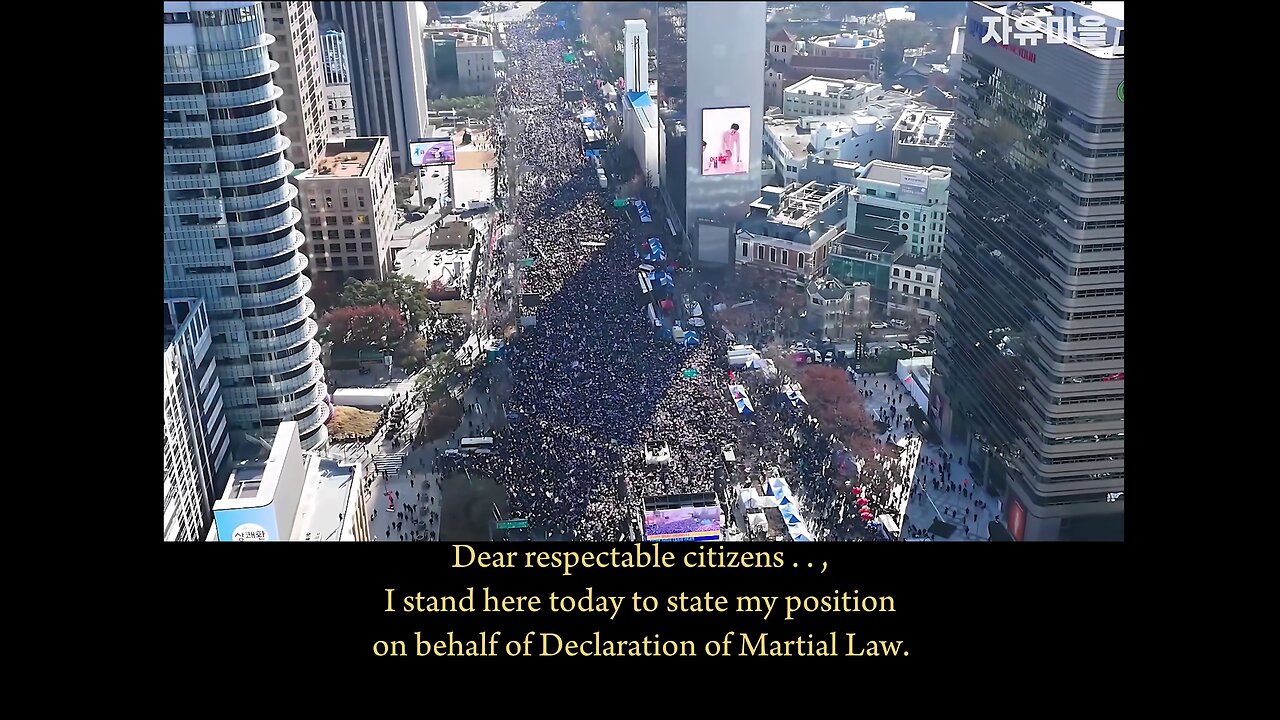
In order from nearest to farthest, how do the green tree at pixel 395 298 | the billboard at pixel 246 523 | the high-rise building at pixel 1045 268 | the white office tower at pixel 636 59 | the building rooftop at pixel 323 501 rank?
the billboard at pixel 246 523 < the building rooftop at pixel 323 501 < the high-rise building at pixel 1045 268 < the green tree at pixel 395 298 < the white office tower at pixel 636 59

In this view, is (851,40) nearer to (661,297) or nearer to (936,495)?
(661,297)

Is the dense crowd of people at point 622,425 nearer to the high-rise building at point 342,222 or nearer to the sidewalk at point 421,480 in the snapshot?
the sidewalk at point 421,480

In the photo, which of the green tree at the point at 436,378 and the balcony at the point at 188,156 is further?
the green tree at the point at 436,378

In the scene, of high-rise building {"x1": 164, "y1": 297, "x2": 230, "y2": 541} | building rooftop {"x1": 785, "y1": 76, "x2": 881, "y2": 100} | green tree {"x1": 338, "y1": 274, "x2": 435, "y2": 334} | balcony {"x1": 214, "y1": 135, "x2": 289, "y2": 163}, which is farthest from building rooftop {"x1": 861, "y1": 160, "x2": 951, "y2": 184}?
high-rise building {"x1": 164, "y1": 297, "x2": 230, "y2": 541}

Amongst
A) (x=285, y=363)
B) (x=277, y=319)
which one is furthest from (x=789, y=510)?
(x=277, y=319)

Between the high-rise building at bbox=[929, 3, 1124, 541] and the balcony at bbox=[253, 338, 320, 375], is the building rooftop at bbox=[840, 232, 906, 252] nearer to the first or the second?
the high-rise building at bbox=[929, 3, 1124, 541]

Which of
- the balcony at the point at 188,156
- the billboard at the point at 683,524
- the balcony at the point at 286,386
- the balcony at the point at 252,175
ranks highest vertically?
the balcony at the point at 188,156

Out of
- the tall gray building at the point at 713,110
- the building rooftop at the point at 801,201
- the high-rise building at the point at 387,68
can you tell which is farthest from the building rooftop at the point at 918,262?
the high-rise building at the point at 387,68
